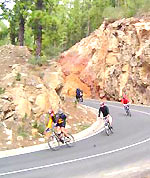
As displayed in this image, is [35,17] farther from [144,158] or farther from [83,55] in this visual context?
[83,55]

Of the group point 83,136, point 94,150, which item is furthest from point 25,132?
point 94,150

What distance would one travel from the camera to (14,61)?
25531 mm

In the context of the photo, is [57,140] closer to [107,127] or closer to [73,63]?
[107,127]

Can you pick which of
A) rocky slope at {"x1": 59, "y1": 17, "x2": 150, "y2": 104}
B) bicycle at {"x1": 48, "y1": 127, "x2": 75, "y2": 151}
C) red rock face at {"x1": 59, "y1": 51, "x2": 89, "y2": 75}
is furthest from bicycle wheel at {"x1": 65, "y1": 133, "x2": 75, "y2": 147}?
red rock face at {"x1": 59, "y1": 51, "x2": 89, "y2": 75}

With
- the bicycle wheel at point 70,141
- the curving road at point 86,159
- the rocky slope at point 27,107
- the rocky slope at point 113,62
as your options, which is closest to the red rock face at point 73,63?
the rocky slope at point 113,62

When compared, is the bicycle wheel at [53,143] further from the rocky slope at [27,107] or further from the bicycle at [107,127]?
the bicycle at [107,127]

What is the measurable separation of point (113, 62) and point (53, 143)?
27111 mm

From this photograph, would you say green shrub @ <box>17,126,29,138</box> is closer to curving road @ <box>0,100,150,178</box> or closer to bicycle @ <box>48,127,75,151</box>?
bicycle @ <box>48,127,75,151</box>

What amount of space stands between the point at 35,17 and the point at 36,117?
9.44m

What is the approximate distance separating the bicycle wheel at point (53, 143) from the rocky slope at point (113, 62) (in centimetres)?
1761

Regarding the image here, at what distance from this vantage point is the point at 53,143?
14219 millimetres

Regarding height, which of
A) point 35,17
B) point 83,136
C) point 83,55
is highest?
point 35,17

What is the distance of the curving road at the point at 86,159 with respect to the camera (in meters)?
10.4

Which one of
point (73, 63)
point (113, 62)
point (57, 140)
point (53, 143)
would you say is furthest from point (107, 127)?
point (73, 63)
